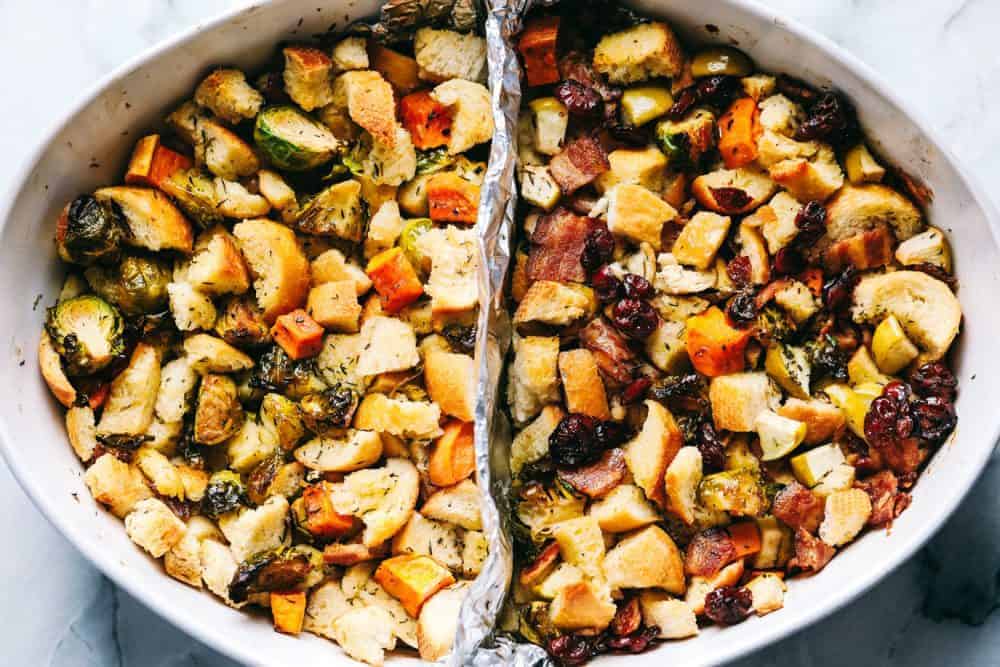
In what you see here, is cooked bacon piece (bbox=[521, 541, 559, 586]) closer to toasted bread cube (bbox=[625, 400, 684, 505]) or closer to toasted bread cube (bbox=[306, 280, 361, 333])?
toasted bread cube (bbox=[625, 400, 684, 505])

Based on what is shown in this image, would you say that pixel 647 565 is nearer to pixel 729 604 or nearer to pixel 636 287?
pixel 729 604

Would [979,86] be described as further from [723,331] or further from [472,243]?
[472,243]

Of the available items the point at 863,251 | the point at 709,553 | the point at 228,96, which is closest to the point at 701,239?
the point at 863,251

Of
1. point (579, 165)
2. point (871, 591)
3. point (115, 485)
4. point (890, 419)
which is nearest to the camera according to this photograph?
point (890, 419)

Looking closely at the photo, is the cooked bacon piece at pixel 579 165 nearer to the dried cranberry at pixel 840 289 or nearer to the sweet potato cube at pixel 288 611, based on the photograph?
the dried cranberry at pixel 840 289

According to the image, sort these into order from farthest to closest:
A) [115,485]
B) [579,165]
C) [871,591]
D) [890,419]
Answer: [871,591], [579,165], [115,485], [890,419]

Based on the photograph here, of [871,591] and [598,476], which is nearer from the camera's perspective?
[598,476]

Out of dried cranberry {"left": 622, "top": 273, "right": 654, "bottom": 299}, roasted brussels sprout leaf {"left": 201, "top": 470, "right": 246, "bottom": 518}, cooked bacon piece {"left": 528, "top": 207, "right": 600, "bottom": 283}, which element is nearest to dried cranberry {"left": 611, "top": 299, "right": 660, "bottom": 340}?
dried cranberry {"left": 622, "top": 273, "right": 654, "bottom": 299}

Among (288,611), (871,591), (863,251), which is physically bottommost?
(871,591)
